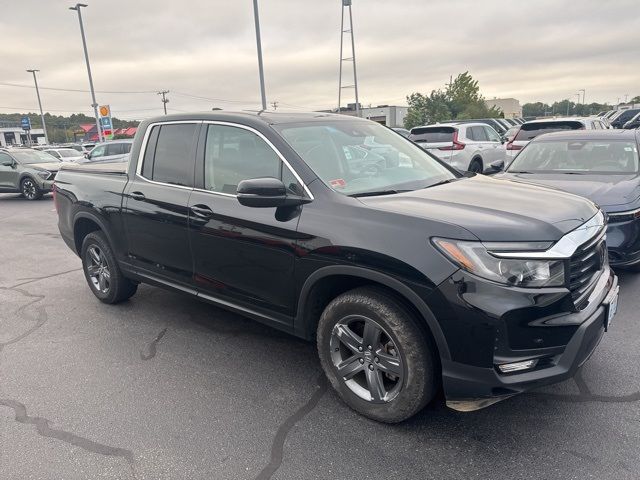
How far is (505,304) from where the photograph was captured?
2.36 metres

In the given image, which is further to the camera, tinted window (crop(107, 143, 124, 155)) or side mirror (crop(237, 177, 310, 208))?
tinted window (crop(107, 143, 124, 155))

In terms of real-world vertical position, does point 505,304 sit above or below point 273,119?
below

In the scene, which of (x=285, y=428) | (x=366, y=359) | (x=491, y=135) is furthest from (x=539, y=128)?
(x=285, y=428)

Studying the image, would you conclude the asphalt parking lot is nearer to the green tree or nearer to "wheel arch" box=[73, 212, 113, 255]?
"wheel arch" box=[73, 212, 113, 255]

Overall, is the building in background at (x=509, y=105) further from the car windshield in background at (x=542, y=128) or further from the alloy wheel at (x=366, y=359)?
the alloy wheel at (x=366, y=359)

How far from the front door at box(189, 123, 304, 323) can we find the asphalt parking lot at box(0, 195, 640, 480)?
580 millimetres

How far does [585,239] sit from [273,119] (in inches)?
86.9

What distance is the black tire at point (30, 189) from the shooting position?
49.5ft

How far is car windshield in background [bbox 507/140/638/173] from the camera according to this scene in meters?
6.01

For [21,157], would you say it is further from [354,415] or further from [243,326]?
[354,415]

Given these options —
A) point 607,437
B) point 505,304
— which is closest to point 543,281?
point 505,304

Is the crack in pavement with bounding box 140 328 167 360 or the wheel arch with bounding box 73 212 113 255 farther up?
the wheel arch with bounding box 73 212 113 255

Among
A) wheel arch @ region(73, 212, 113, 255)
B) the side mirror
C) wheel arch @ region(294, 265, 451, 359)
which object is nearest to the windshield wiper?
the side mirror

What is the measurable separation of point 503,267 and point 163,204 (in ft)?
8.85
